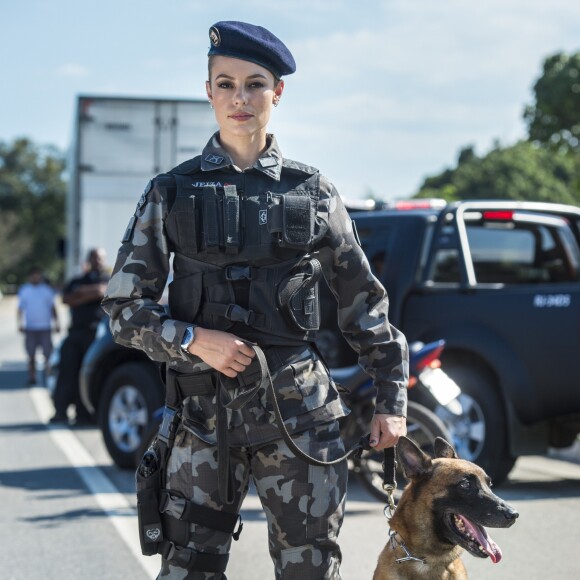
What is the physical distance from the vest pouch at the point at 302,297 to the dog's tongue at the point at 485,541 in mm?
889

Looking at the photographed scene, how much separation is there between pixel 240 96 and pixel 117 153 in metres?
14.0

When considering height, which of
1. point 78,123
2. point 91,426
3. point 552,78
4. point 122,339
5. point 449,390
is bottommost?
point 91,426

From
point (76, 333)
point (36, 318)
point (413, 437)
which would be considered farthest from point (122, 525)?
point (36, 318)

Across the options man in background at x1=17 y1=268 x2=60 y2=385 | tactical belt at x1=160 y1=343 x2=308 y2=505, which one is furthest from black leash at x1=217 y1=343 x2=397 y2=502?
man in background at x1=17 y1=268 x2=60 y2=385

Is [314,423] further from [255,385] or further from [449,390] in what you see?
[449,390]

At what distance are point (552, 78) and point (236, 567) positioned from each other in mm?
21752

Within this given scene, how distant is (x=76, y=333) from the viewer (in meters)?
Answer: 12.2

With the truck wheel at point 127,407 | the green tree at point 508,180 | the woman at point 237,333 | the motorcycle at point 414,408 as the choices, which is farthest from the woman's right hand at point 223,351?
the green tree at point 508,180

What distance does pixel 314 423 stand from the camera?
3.23 metres

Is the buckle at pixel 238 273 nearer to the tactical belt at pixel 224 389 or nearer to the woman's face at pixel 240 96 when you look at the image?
the tactical belt at pixel 224 389

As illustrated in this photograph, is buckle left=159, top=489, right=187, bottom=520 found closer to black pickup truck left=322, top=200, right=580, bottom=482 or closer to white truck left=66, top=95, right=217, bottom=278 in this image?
black pickup truck left=322, top=200, right=580, bottom=482

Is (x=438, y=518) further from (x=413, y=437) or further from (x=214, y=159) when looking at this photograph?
(x=413, y=437)

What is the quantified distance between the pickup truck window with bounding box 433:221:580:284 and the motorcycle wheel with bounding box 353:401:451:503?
73.4 inches

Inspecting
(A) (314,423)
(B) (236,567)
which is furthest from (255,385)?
(B) (236,567)
